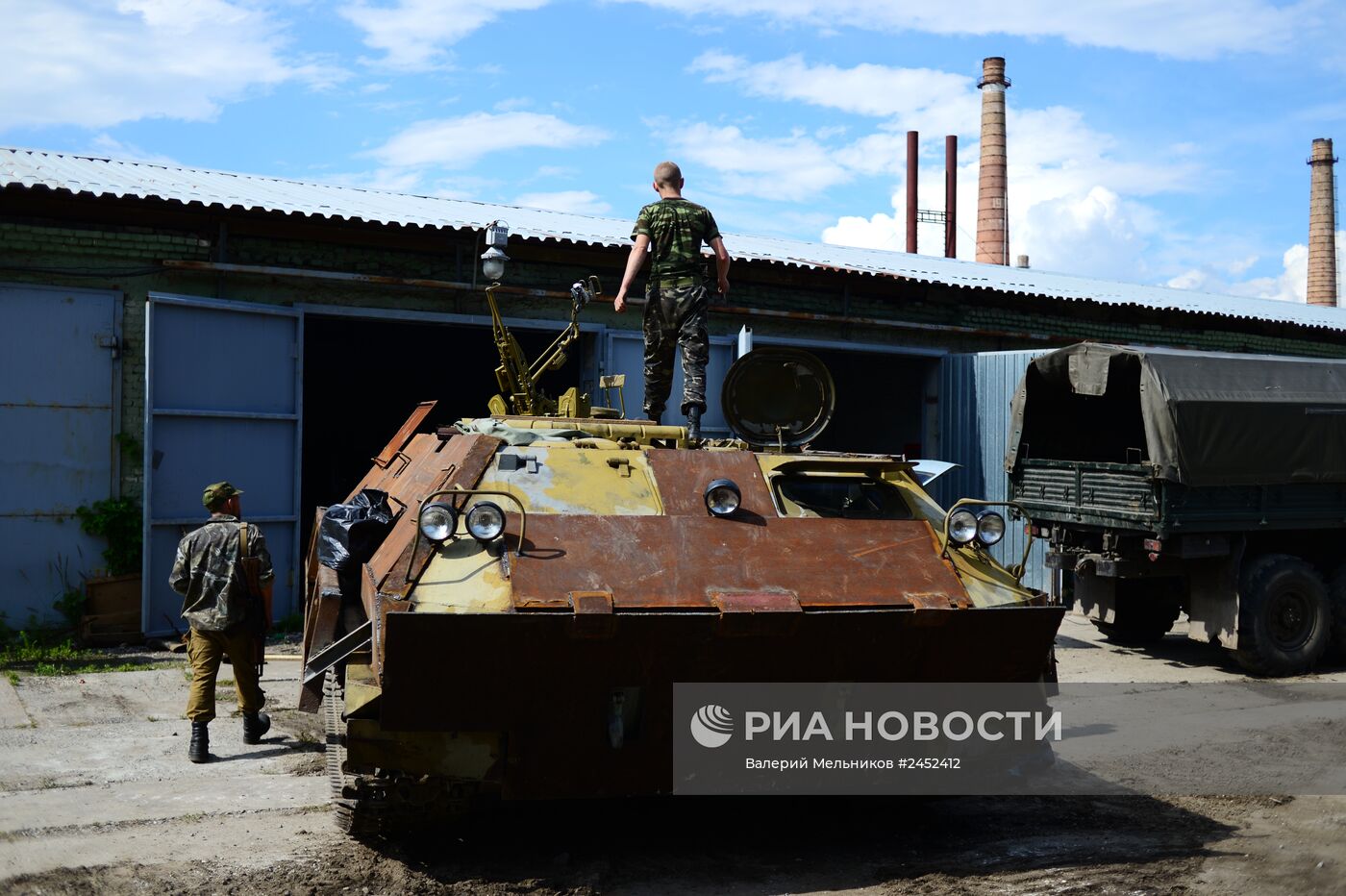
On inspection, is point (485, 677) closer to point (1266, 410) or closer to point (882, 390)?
point (1266, 410)

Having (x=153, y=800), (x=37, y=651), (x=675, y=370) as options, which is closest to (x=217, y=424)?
(x=37, y=651)

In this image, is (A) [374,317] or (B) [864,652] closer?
(B) [864,652]

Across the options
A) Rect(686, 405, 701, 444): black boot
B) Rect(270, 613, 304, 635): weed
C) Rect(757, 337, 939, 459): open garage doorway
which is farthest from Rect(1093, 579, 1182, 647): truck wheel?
Rect(270, 613, 304, 635): weed

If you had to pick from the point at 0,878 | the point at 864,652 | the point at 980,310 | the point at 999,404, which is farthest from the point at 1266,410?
the point at 0,878

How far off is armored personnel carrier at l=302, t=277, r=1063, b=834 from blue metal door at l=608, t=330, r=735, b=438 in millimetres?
6808

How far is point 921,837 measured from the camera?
232 inches

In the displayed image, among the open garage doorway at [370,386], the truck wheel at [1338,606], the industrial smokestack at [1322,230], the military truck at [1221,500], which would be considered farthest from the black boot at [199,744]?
the industrial smokestack at [1322,230]

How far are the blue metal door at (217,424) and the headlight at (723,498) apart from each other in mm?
6472

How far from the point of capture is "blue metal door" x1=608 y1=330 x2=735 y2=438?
43.1 ft

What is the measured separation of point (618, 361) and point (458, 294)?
1.80 meters

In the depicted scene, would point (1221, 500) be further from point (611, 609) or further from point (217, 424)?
point (217, 424)

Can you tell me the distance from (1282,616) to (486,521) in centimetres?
814

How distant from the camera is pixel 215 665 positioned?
731 centimetres

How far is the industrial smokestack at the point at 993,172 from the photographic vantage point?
28922 mm
